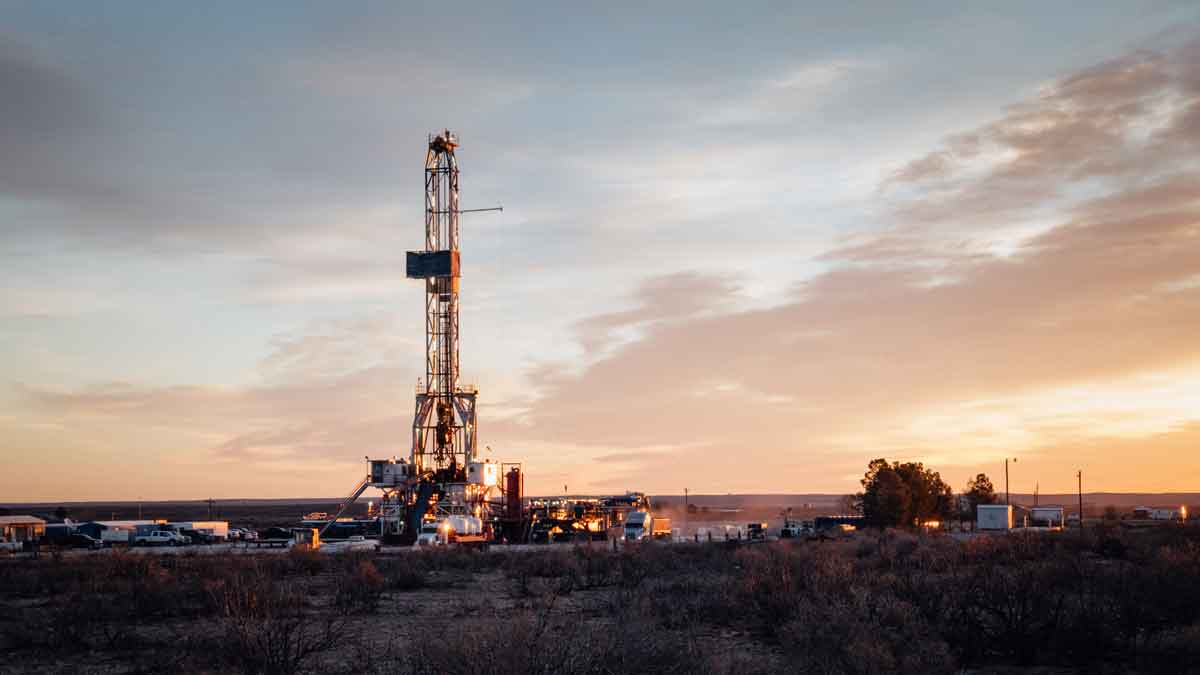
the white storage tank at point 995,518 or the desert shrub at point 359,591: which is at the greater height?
the desert shrub at point 359,591

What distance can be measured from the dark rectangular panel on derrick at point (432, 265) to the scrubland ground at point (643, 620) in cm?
3854

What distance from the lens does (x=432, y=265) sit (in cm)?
6838

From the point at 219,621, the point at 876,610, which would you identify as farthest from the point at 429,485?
the point at 876,610

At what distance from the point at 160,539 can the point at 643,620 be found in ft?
172

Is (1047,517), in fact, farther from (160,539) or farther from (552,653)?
(552,653)

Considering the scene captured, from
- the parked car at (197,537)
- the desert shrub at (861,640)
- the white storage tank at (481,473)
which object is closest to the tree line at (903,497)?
the white storage tank at (481,473)

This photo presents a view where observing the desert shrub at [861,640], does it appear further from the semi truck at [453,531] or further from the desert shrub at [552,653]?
the semi truck at [453,531]

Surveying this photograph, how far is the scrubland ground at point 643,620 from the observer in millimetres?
12398

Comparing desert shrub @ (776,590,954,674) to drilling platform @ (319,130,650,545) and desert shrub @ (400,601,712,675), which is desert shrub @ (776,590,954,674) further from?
drilling platform @ (319,130,650,545)

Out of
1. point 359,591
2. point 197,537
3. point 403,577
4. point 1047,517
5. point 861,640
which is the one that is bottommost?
point 1047,517

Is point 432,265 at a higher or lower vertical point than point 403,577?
higher

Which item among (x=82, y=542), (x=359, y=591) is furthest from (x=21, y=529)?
(x=359, y=591)

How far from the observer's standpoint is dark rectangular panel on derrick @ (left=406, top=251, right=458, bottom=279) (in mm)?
68125

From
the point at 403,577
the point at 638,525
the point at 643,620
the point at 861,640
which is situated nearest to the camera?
the point at 861,640
